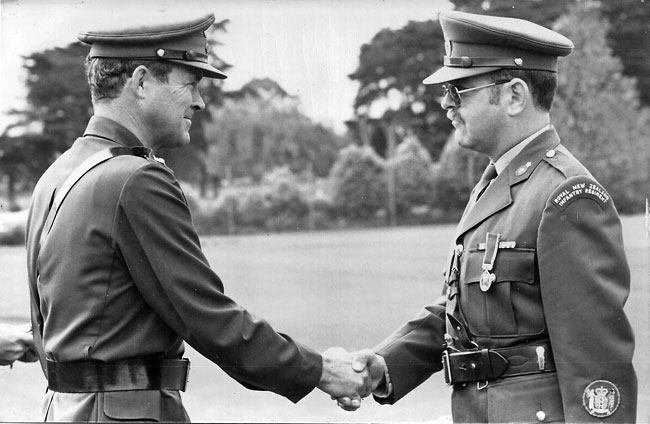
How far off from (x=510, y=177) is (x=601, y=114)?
1.34 meters

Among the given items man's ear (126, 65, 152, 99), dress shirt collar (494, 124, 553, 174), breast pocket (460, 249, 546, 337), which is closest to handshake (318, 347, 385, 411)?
breast pocket (460, 249, 546, 337)

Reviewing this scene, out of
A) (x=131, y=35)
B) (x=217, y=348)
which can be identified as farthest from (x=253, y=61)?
(x=217, y=348)

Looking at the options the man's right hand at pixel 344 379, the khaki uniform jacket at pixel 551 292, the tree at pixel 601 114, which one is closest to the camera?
the khaki uniform jacket at pixel 551 292

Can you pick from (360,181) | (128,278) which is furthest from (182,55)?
(360,181)

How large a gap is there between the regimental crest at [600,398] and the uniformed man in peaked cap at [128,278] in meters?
0.91

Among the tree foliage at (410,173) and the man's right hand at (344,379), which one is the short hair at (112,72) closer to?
the man's right hand at (344,379)

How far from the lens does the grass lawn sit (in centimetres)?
419

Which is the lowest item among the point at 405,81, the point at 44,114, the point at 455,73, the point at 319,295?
the point at 319,295

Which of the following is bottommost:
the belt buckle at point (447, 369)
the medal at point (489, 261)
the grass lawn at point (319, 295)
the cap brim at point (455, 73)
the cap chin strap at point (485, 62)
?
the grass lawn at point (319, 295)

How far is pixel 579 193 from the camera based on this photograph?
8.09ft

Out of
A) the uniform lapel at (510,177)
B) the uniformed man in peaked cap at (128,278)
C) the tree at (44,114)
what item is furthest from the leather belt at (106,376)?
the tree at (44,114)

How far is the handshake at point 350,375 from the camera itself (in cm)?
294

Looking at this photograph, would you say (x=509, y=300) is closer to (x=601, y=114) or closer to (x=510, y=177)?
(x=510, y=177)

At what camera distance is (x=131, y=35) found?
8.91 ft
